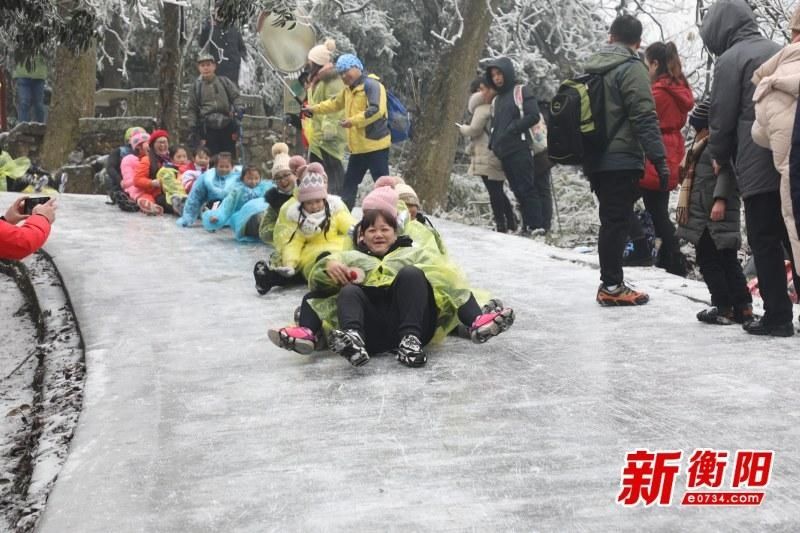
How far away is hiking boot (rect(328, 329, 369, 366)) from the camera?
5.59 meters

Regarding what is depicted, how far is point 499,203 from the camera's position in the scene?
11.9 metres

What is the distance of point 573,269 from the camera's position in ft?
29.3

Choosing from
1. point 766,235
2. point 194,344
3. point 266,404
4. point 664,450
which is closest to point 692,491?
point 664,450

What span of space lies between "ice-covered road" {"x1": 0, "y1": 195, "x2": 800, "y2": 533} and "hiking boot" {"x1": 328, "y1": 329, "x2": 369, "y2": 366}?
3.8 inches

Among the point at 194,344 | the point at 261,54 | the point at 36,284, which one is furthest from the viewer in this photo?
the point at 261,54

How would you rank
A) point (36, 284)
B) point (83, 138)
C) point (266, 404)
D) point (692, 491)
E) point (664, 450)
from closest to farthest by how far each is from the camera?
point (692, 491), point (664, 450), point (266, 404), point (36, 284), point (83, 138)

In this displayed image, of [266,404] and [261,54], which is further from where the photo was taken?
[261,54]

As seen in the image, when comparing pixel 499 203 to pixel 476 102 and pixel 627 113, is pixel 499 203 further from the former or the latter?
pixel 627 113

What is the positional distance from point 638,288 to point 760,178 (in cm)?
201

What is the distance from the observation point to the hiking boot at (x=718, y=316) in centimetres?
661

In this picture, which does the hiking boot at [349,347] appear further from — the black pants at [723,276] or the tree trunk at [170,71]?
the tree trunk at [170,71]

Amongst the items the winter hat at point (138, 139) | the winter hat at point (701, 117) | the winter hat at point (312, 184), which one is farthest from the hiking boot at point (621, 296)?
the winter hat at point (138, 139)

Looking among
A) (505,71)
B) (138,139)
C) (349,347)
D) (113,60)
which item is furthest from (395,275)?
(113,60)

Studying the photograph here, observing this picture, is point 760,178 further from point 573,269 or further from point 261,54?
point 261,54
